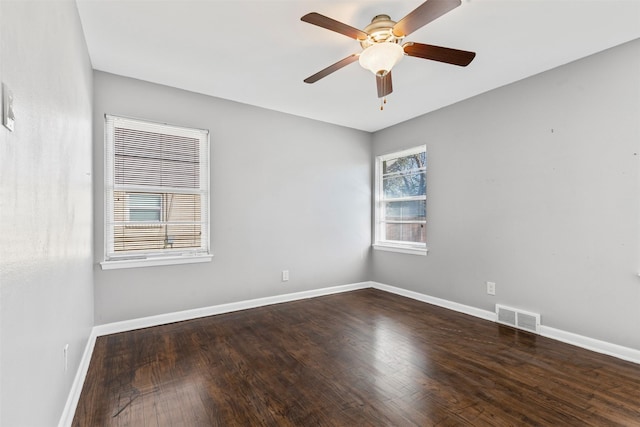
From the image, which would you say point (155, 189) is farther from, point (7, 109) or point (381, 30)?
point (381, 30)

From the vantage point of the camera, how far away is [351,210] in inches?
186

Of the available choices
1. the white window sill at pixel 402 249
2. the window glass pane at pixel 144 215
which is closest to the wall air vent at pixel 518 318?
the white window sill at pixel 402 249

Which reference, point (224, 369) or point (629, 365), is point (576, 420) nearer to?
point (629, 365)

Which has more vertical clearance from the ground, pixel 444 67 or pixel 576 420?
pixel 444 67

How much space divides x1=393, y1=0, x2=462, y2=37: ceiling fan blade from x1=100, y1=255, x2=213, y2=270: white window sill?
2870mm

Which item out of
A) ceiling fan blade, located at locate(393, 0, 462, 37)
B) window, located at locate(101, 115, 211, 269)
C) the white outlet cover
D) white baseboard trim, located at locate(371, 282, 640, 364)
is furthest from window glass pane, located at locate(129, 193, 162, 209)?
white baseboard trim, located at locate(371, 282, 640, 364)

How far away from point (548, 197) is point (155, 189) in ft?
12.9

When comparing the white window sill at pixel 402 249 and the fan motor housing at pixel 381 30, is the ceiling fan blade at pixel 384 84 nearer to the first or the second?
the fan motor housing at pixel 381 30

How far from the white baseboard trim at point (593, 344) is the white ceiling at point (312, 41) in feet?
8.07

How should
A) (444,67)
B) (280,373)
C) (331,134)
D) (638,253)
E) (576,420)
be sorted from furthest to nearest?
(331,134), (444,67), (638,253), (280,373), (576,420)

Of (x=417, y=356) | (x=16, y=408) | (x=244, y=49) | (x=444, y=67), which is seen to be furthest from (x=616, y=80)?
(x=16, y=408)

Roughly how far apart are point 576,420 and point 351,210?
11.1ft

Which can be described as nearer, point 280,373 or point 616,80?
point 280,373

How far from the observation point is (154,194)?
127 inches
